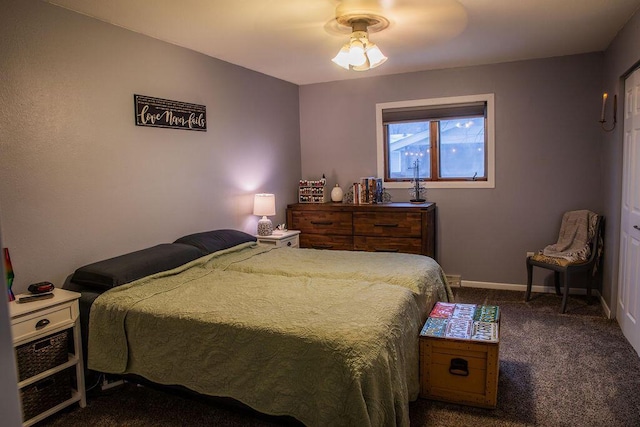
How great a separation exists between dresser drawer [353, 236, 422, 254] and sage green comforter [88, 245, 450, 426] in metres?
1.77

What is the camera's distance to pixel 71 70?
2.80m

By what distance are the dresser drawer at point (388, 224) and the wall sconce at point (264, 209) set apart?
94cm

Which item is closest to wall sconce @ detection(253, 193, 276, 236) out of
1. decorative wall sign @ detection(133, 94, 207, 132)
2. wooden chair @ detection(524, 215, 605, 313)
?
decorative wall sign @ detection(133, 94, 207, 132)

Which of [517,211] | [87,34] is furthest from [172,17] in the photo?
[517,211]

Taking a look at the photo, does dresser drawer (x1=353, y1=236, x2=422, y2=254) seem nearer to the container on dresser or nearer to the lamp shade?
the container on dresser

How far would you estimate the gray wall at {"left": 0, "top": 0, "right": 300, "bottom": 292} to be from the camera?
2539 millimetres

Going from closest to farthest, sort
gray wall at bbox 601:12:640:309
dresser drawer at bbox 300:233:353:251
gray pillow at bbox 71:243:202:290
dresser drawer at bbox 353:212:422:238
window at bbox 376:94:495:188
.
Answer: gray pillow at bbox 71:243:202:290 → gray wall at bbox 601:12:640:309 → dresser drawer at bbox 353:212:422:238 → window at bbox 376:94:495:188 → dresser drawer at bbox 300:233:353:251

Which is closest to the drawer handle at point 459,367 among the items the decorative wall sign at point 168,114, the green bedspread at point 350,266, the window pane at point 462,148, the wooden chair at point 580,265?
the green bedspread at point 350,266

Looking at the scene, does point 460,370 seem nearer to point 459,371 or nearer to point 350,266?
point 459,371

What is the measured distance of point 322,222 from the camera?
16.2 feet

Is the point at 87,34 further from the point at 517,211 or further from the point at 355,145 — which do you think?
the point at 517,211

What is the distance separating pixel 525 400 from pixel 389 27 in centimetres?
262

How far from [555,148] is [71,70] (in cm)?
424

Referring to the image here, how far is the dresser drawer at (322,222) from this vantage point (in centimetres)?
481
